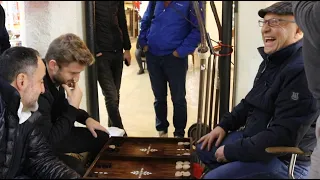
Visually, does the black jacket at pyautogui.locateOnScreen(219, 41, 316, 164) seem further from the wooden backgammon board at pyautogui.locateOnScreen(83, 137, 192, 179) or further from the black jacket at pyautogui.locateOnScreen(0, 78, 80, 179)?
the black jacket at pyautogui.locateOnScreen(0, 78, 80, 179)

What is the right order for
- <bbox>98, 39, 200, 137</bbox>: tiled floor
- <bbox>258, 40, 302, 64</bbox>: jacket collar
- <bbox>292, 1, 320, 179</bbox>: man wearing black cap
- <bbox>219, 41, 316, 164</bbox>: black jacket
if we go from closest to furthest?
<bbox>292, 1, 320, 179</bbox>: man wearing black cap < <bbox>219, 41, 316, 164</bbox>: black jacket < <bbox>258, 40, 302, 64</bbox>: jacket collar < <bbox>98, 39, 200, 137</bbox>: tiled floor

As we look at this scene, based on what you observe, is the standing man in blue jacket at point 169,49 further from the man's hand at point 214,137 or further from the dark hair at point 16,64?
the dark hair at point 16,64

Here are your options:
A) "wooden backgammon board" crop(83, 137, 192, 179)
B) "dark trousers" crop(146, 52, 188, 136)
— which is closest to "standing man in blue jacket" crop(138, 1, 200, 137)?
"dark trousers" crop(146, 52, 188, 136)

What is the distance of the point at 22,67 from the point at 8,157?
307mm

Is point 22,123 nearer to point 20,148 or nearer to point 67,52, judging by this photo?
point 20,148

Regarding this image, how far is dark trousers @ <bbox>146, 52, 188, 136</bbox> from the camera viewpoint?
8.79 ft

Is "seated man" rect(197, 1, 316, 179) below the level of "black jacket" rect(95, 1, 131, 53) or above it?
below

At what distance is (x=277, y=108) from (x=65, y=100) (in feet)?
3.14

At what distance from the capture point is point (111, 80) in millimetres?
2857

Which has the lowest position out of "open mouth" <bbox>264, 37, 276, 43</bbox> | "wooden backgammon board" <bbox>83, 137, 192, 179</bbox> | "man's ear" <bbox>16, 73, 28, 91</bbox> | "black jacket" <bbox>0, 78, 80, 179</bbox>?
"wooden backgammon board" <bbox>83, 137, 192, 179</bbox>

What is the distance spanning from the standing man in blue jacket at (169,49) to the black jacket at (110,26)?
0.14 meters

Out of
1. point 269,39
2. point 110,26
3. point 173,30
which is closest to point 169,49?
point 173,30

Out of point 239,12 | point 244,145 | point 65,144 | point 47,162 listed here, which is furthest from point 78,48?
point 239,12

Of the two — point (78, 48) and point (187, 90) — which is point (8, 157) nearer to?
point (78, 48)
